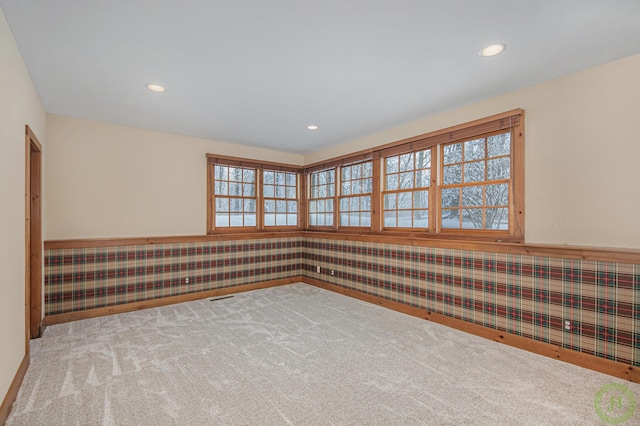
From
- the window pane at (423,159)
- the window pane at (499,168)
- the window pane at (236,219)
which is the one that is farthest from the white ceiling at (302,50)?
the window pane at (236,219)

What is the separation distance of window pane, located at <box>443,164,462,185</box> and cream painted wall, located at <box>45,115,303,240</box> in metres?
3.62

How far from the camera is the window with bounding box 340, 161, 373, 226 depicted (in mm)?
4912

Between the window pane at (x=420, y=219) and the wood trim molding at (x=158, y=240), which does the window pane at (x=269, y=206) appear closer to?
the wood trim molding at (x=158, y=240)

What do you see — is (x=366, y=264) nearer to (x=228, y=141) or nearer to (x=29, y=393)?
(x=228, y=141)

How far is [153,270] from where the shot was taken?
14.3 ft

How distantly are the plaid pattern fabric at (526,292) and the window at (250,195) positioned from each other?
2.20 meters

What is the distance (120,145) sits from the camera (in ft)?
13.9

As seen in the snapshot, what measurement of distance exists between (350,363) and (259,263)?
311cm

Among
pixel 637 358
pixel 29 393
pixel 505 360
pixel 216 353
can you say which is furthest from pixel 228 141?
pixel 637 358

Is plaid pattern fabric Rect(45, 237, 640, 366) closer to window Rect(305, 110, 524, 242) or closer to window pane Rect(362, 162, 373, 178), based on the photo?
window Rect(305, 110, 524, 242)

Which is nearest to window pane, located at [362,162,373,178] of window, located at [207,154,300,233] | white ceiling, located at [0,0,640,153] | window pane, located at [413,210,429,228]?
window pane, located at [413,210,429,228]

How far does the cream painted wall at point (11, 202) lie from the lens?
1944mm

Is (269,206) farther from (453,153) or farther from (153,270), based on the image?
(453,153)

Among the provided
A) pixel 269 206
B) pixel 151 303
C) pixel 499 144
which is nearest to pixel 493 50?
pixel 499 144
